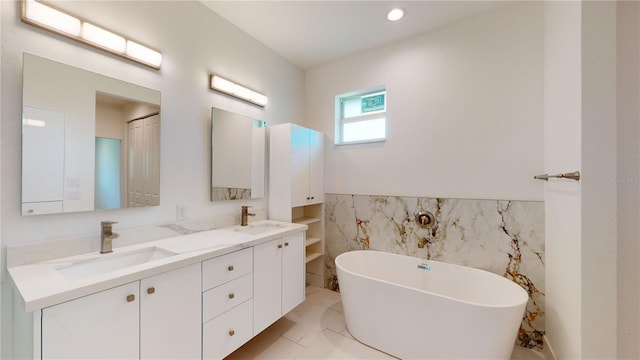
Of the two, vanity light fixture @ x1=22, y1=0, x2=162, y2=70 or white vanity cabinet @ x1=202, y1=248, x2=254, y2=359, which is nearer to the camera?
vanity light fixture @ x1=22, y1=0, x2=162, y2=70

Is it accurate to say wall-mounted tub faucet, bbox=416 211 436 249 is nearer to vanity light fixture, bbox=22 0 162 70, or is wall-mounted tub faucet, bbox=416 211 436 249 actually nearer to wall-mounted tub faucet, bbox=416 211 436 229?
wall-mounted tub faucet, bbox=416 211 436 229

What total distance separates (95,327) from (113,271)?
0.28 meters

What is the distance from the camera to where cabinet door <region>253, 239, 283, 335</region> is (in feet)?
5.93

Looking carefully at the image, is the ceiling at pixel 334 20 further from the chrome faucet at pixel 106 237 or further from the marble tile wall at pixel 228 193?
the chrome faucet at pixel 106 237

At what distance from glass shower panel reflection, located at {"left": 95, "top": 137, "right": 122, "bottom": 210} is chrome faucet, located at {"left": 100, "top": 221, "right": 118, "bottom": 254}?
4.6 inches

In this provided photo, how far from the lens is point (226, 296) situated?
1587mm

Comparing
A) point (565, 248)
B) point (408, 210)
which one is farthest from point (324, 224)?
point (565, 248)

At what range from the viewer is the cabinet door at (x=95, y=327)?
942 mm

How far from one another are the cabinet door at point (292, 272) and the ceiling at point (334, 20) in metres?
2.02

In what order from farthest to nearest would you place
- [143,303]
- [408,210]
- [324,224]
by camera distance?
[324,224] → [408,210] → [143,303]

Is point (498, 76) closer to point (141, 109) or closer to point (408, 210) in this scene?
point (408, 210)

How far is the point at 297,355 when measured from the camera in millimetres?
1841
